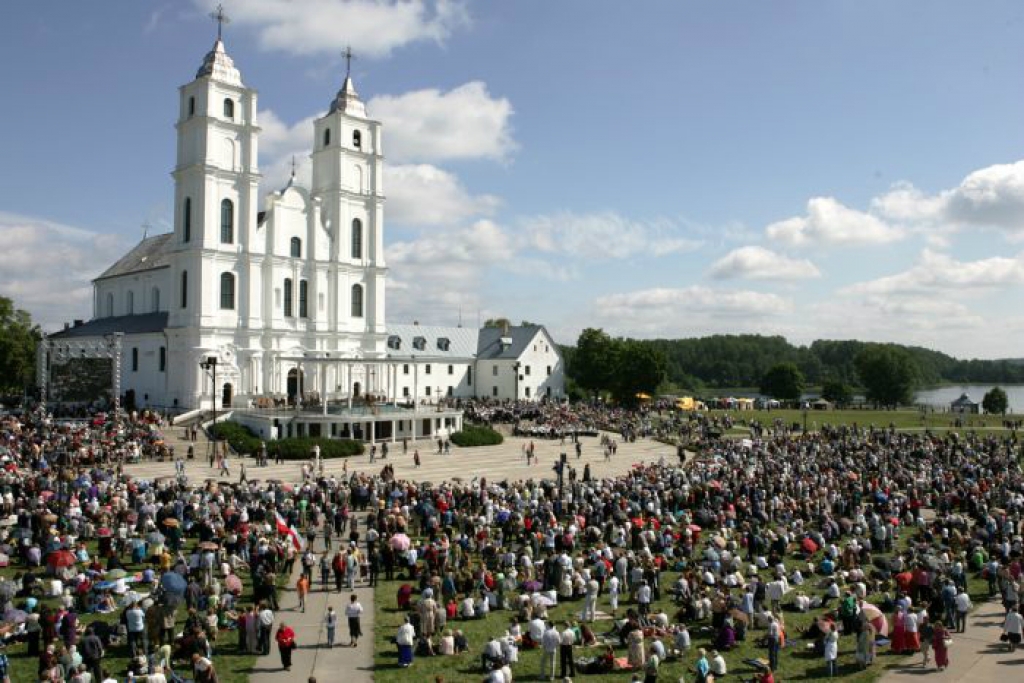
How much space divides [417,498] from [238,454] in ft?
61.7

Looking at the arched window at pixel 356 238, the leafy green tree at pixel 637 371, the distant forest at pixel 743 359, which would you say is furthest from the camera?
the distant forest at pixel 743 359

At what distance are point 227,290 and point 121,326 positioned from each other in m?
12.0

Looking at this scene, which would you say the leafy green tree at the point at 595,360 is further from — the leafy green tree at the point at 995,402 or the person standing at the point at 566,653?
the person standing at the point at 566,653

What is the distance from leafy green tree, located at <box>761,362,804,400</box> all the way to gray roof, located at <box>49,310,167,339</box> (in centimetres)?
6979

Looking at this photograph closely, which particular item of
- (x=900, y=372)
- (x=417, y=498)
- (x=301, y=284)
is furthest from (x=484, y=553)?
(x=900, y=372)

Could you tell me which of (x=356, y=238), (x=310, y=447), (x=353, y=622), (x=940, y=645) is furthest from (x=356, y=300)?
(x=940, y=645)

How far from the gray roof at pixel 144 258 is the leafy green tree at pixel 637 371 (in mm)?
39894

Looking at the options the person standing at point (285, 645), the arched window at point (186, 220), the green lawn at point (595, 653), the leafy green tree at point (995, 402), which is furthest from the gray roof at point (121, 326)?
the leafy green tree at point (995, 402)

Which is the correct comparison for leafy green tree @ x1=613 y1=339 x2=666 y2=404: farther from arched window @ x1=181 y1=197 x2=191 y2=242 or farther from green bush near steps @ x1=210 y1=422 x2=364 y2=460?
arched window @ x1=181 y1=197 x2=191 y2=242

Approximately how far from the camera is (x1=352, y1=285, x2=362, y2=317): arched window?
58.4m

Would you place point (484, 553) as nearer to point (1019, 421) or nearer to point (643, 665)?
point (643, 665)

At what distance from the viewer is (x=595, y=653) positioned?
14.4 metres

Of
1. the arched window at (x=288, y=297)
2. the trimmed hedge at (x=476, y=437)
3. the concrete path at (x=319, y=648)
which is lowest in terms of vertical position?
the concrete path at (x=319, y=648)

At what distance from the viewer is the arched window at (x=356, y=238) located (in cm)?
5869
